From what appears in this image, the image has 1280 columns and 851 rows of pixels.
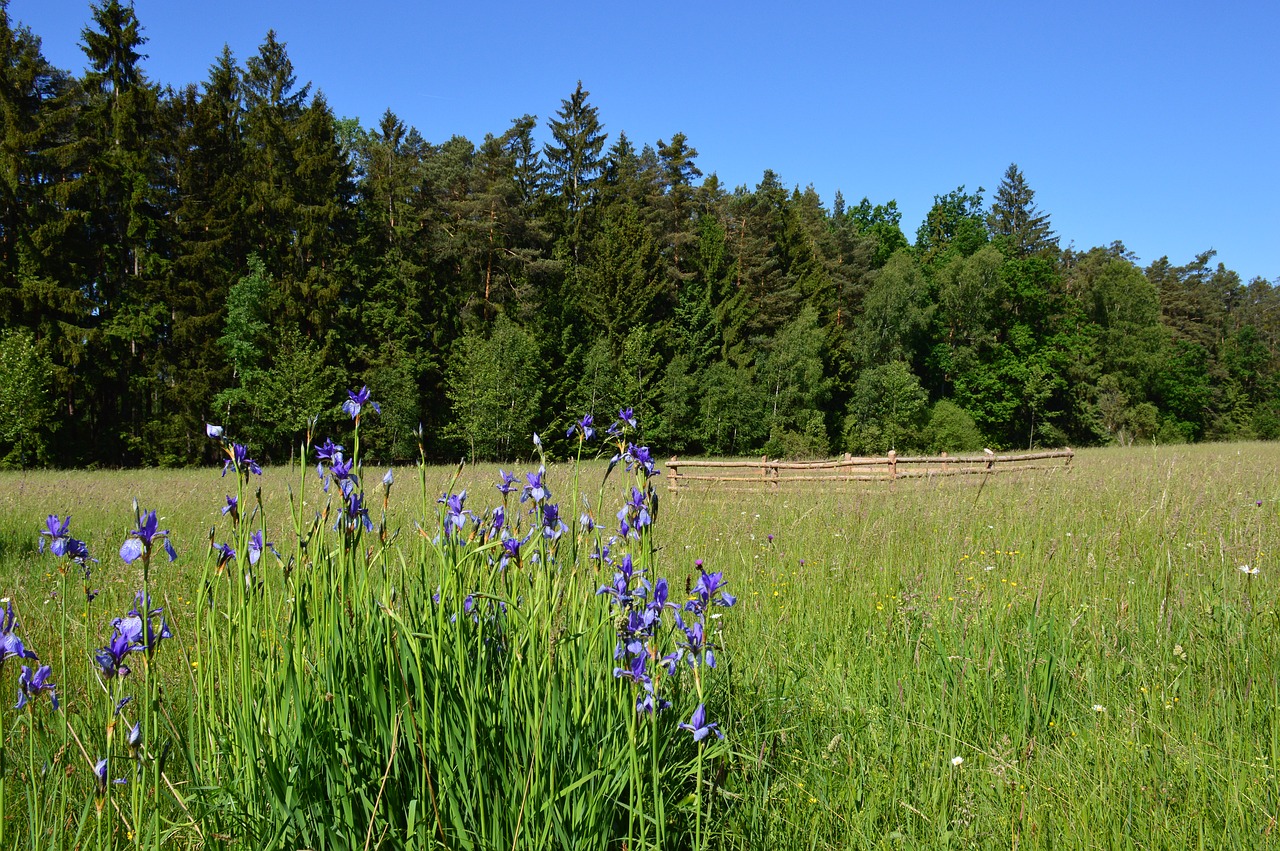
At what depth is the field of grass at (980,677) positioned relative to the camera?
2008 mm

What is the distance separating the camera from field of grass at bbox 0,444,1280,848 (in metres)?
2.01

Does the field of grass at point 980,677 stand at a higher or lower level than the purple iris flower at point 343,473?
lower

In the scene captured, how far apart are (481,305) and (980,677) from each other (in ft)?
97.8

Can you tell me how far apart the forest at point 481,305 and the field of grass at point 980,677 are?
1884 centimetres

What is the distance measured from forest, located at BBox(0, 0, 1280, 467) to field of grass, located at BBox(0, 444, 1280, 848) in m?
18.8

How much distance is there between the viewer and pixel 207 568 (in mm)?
1517

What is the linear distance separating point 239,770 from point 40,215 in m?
28.9

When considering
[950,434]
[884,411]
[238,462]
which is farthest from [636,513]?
[950,434]

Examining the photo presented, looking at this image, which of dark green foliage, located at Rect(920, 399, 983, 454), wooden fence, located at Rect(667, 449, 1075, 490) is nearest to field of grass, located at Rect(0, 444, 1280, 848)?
wooden fence, located at Rect(667, 449, 1075, 490)

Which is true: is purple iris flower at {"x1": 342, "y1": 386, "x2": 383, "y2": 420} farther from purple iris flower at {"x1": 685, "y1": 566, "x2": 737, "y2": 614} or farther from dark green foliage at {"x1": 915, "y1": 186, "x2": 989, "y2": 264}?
dark green foliage at {"x1": 915, "y1": 186, "x2": 989, "y2": 264}

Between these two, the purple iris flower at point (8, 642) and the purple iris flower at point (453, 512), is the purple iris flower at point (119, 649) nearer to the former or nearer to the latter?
the purple iris flower at point (8, 642)

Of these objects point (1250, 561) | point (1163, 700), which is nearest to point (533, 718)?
point (1163, 700)

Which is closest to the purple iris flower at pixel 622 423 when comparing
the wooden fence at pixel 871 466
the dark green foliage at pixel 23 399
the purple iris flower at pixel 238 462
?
the purple iris flower at pixel 238 462

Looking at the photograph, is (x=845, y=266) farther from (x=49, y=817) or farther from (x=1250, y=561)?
(x=49, y=817)
